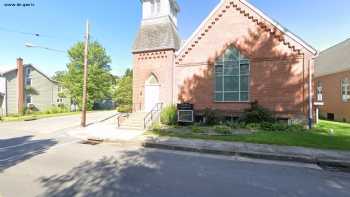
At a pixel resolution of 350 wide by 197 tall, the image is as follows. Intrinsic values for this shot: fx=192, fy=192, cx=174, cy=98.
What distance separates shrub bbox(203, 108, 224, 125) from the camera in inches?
563

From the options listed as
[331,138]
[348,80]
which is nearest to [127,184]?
[331,138]

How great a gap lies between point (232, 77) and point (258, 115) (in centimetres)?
354

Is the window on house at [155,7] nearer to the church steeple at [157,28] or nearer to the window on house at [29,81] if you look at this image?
the church steeple at [157,28]

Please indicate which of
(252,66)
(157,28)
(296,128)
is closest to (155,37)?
(157,28)

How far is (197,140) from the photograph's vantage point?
972 centimetres

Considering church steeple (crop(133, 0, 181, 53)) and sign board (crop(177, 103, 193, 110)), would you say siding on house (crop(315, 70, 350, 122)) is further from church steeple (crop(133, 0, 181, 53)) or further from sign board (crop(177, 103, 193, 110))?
church steeple (crop(133, 0, 181, 53))

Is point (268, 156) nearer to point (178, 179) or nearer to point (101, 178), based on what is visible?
point (178, 179)

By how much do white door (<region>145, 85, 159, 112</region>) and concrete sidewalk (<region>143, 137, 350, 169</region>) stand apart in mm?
7571

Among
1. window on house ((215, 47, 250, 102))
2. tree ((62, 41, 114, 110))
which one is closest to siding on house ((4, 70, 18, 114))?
tree ((62, 41, 114, 110))

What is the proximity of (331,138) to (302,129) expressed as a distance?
7.91 ft

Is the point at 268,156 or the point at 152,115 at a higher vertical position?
the point at 152,115

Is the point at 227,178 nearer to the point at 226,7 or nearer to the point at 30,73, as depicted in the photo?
the point at 226,7

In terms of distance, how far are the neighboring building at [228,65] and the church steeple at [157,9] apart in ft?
0.66

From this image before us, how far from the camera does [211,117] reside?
1430 cm
